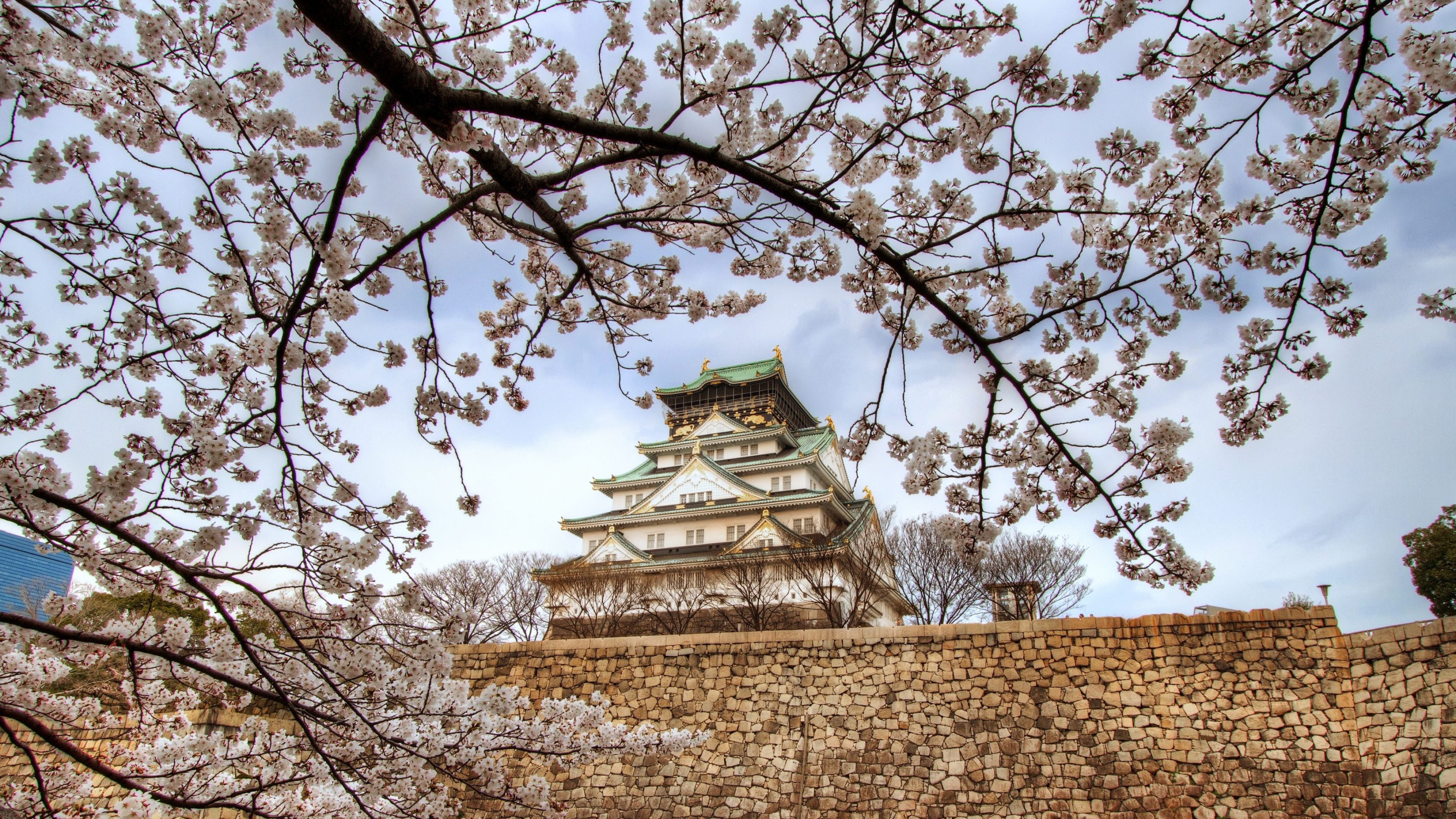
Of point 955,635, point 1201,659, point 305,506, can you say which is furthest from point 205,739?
point 1201,659

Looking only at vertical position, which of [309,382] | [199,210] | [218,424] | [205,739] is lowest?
[205,739]

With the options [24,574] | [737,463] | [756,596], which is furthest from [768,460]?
[24,574]

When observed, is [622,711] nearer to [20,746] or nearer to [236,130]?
[20,746]

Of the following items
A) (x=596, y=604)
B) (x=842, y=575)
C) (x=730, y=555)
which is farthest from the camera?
(x=730, y=555)

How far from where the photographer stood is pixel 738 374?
28.8m

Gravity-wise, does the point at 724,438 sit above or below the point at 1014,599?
above

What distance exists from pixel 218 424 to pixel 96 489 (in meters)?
0.61

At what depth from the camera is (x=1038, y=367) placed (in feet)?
10.5

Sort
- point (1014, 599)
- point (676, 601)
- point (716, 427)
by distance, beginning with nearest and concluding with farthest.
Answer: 1. point (1014, 599)
2. point (676, 601)
3. point (716, 427)

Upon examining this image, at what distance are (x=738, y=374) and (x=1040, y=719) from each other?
859 inches

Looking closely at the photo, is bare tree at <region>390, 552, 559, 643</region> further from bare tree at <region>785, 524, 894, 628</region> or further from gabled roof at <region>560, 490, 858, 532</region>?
bare tree at <region>785, 524, 894, 628</region>

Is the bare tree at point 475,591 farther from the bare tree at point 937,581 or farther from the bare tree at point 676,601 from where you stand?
the bare tree at point 937,581

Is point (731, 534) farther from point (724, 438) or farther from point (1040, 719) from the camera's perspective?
point (1040, 719)

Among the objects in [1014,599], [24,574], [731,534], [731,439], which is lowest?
[1014,599]
